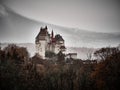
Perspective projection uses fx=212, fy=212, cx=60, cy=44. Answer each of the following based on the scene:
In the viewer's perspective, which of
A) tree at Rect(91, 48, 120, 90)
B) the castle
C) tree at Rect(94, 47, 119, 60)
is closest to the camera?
tree at Rect(91, 48, 120, 90)

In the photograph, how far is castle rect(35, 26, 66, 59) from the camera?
2990cm

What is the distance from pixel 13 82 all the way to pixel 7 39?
9.82 meters

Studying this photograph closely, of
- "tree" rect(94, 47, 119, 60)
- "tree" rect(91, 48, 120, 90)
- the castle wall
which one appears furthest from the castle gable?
"tree" rect(91, 48, 120, 90)

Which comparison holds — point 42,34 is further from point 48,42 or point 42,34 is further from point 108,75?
point 108,75

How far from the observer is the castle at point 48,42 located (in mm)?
29897

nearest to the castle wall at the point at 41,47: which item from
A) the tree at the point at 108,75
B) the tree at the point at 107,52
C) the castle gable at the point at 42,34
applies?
the castle gable at the point at 42,34

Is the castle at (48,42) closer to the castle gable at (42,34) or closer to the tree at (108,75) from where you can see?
the castle gable at (42,34)

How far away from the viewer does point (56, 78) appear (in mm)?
14680

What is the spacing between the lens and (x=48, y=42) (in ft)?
103

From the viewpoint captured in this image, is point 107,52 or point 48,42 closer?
point 107,52

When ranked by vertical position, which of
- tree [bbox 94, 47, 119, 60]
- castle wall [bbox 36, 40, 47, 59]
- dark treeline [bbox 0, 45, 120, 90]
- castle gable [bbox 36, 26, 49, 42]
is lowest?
dark treeline [bbox 0, 45, 120, 90]

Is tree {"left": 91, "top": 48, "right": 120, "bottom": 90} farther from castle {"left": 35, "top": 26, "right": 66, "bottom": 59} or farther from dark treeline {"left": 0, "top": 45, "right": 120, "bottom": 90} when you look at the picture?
castle {"left": 35, "top": 26, "right": 66, "bottom": 59}

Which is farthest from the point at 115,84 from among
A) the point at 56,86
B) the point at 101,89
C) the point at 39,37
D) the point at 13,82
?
the point at 39,37

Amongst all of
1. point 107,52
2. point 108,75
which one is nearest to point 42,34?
point 107,52
